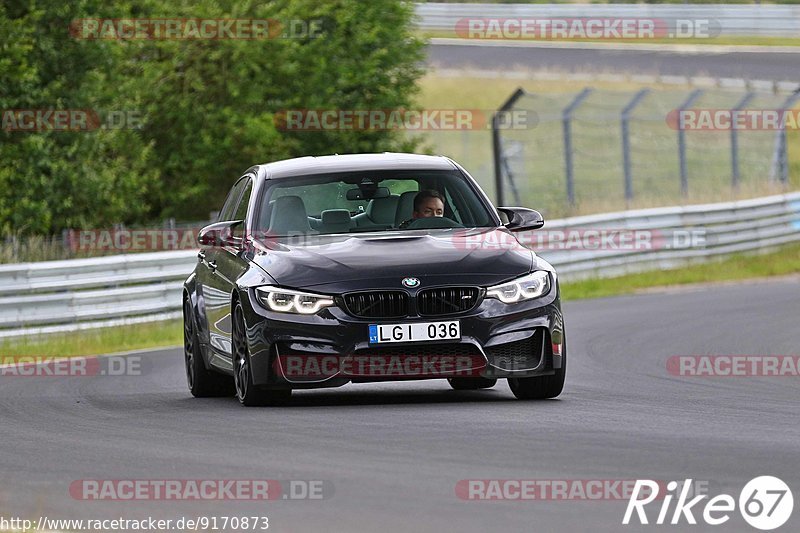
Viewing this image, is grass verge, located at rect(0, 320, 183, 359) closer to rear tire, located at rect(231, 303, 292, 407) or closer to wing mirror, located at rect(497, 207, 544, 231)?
rear tire, located at rect(231, 303, 292, 407)

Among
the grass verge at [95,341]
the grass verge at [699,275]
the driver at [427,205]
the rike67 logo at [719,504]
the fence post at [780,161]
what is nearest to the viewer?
the rike67 logo at [719,504]

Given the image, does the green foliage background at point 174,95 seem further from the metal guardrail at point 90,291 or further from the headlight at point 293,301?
the headlight at point 293,301

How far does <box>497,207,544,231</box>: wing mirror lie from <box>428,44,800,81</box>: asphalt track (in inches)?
1451

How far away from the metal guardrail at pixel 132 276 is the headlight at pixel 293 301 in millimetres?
9439

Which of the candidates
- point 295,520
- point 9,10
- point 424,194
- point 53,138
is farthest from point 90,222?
point 295,520

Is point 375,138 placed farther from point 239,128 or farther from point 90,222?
point 90,222

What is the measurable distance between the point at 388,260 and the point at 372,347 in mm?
570

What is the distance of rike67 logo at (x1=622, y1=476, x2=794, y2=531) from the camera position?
655 centimetres

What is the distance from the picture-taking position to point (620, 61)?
54.5m

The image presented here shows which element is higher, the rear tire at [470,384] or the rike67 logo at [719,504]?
the rike67 logo at [719,504]

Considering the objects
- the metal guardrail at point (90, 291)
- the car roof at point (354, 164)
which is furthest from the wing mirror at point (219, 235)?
the metal guardrail at point (90, 291)

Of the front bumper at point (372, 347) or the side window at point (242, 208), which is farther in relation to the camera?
the side window at point (242, 208)

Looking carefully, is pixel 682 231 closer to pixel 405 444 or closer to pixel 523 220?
pixel 523 220

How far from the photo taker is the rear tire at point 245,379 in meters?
10.7
